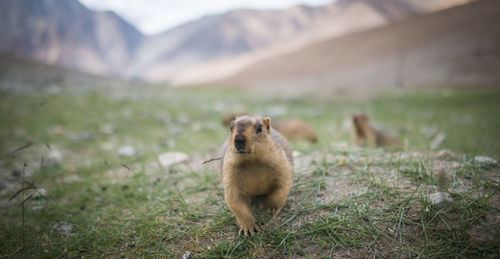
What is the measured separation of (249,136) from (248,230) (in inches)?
30.7

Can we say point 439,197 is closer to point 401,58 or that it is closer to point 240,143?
point 240,143

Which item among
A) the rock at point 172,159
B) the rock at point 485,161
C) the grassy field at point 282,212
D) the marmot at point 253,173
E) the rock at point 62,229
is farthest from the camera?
the rock at point 172,159

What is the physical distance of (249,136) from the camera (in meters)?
2.03

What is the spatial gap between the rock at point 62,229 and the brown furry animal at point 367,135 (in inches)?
220

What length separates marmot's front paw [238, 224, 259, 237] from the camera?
2057 mm

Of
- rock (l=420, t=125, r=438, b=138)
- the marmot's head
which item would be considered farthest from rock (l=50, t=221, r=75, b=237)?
rock (l=420, t=125, r=438, b=138)

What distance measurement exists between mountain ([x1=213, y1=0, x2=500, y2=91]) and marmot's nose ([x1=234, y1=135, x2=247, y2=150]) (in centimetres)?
1460

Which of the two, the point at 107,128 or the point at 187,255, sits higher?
the point at 187,255

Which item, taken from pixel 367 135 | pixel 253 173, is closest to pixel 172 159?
pixel 253 173

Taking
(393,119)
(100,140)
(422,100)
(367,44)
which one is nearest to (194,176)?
(100,140)

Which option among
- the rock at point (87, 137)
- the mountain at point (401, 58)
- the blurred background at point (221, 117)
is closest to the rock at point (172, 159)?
the blurred background at point (221, 117)

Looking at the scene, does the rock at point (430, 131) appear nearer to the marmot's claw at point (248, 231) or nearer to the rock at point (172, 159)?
→ the rock at point (172, 159)

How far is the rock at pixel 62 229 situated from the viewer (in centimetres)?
243

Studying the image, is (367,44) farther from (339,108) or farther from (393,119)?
(393,119)
